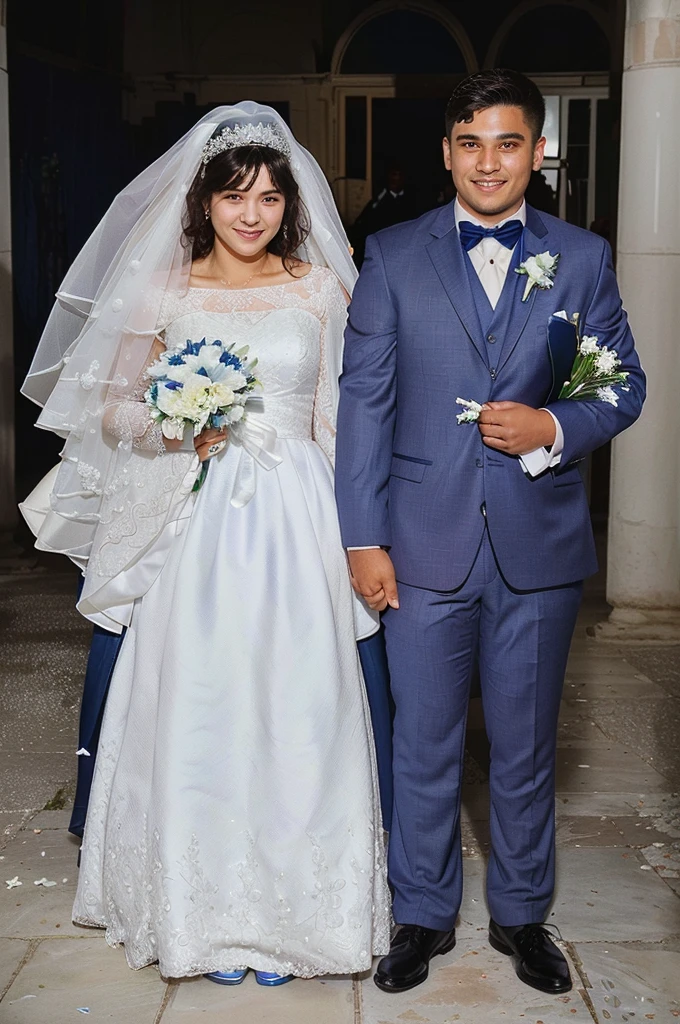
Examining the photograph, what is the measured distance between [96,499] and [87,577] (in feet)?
0.90

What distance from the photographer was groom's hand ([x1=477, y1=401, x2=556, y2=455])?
275 cm

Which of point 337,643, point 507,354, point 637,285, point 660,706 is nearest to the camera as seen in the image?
point 507,354

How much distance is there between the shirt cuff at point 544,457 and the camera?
2.82 m

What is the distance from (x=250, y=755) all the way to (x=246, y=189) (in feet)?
4.48

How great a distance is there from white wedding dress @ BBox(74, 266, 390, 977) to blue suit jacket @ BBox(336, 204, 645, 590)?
23cm

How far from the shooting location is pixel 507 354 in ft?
9.26

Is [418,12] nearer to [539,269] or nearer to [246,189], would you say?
[246,189]

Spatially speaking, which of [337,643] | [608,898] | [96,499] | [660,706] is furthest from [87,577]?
[660,706]

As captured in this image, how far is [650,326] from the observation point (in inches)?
247

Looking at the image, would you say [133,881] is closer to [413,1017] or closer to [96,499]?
[413,1017]

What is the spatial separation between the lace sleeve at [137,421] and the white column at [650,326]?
3.65m

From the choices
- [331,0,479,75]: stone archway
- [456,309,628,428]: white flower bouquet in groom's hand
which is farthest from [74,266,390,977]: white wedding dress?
[331,0,479,75]: stone archway

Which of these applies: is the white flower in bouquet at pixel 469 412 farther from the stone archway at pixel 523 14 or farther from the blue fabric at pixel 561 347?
the stone archway at pixel 523 14

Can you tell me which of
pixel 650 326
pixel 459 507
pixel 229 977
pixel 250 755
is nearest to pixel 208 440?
pixel 459 507
